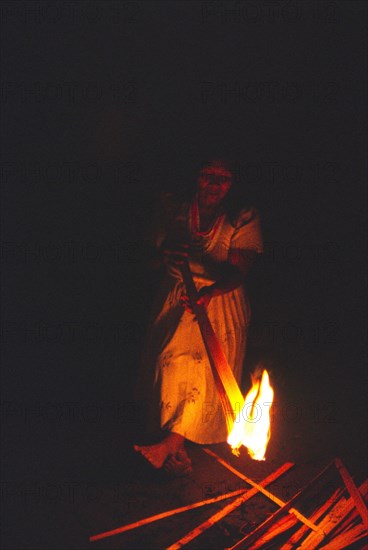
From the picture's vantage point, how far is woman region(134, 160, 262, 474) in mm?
4070

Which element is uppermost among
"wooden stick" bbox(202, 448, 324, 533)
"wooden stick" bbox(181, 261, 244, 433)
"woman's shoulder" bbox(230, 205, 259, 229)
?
"woman's shoulder" bbox(230, 205, 259, 229)

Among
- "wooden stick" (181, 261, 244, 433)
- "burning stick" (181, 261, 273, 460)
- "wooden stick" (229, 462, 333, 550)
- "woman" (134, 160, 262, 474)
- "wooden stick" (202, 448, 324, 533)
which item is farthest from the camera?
"woman" (134, 160, 262, 474)

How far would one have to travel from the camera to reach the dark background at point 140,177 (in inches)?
193

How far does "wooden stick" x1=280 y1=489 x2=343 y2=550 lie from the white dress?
107 centimetres

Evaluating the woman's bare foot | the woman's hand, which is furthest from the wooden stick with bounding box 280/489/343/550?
the woman's hand

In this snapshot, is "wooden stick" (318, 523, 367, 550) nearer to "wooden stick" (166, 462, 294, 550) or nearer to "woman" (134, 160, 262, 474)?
"wooden stick" (166, 462, 294, 550)

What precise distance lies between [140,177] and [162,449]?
3.02 meters

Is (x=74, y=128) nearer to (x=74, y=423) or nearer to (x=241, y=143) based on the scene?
(x=241, y=143)

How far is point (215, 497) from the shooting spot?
3.74m

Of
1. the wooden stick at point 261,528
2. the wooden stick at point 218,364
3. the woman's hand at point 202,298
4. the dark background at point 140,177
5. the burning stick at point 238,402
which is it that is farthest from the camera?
the dark background at point 140,177

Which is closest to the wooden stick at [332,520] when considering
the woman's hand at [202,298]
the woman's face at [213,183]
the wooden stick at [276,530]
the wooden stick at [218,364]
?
the wooden stick at [276,530]

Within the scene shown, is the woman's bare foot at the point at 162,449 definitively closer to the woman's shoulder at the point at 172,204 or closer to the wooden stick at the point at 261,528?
the wooden stick at the point at 261,528

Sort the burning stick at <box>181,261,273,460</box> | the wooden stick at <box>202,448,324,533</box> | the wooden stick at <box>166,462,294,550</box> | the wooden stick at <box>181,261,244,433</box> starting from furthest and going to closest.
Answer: the wooden stick at <box>181,261,244,433</box>, the burning stick at <box>181,261,273,460</box>, the wooden stick at <box>202,448,324,533</box>, the wooden stick at <box>166,462,294,550</box>

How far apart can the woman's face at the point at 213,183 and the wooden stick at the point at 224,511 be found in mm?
2388
